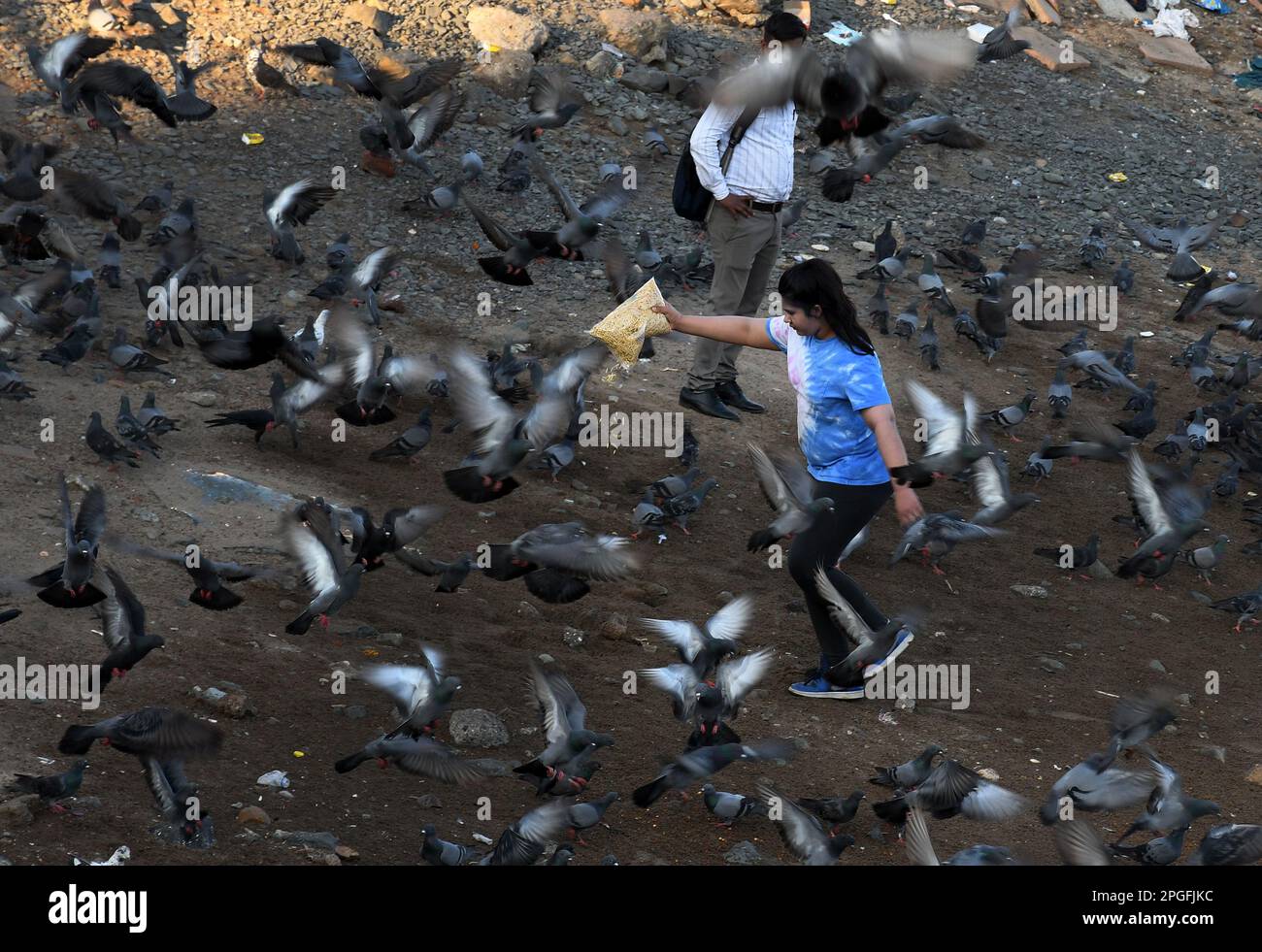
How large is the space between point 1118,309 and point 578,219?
6.07m

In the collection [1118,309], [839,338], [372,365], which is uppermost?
[839,338]

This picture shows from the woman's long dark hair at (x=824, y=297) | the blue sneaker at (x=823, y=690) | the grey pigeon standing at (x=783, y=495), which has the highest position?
the woman's long dark hair at (x=824, y=297)

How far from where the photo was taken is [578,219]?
10.4 m

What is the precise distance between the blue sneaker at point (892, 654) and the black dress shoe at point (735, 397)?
3.54 metres

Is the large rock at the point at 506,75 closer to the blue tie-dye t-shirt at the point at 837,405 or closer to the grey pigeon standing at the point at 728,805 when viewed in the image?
the blue tie-dye t-shirt at the point at 837,405

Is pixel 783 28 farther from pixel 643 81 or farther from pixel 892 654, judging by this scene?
pixel 643 81

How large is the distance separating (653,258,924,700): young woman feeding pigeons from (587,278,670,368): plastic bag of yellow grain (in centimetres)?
6

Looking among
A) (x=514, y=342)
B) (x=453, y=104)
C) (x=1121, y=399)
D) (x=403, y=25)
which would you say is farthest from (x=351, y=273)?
(x=1121, y=399)

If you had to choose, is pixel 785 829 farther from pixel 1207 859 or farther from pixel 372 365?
pixel 372 365

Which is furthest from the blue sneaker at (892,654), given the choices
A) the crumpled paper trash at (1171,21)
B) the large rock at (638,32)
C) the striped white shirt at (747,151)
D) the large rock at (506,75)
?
the crumpled paper trash at (1171,21)

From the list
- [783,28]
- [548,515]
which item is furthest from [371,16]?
[548,515]

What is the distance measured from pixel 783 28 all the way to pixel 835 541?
3410 millimetres

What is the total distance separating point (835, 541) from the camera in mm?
6629

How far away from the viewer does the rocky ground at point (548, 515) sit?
6168mm
